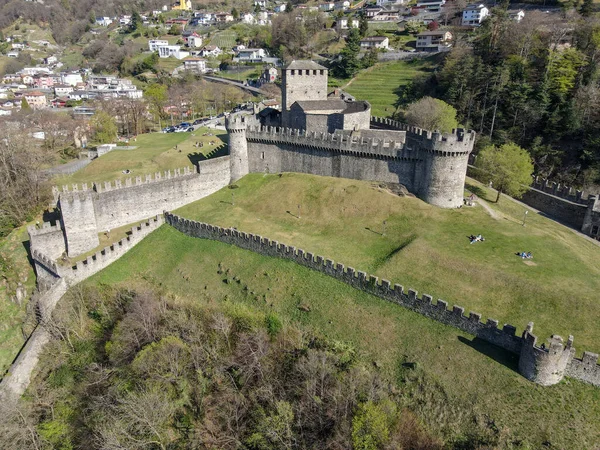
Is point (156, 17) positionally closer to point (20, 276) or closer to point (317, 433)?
point (20, 276)

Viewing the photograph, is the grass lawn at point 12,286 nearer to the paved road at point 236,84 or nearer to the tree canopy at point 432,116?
the tree canopy at point 432,116

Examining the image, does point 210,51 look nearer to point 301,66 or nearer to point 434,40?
point 434,40

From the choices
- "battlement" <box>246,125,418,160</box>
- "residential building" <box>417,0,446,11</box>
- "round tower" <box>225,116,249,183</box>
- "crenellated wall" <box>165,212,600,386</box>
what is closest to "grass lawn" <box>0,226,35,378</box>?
"crenellated wall" <box>165,212,600,386</box>

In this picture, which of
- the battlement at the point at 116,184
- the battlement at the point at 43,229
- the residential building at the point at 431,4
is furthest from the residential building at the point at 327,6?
the battlement at the point at 43,229

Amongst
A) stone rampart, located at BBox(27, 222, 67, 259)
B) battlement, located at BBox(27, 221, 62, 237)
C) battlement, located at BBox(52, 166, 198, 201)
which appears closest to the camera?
battlement, located at BBox(27, 221, 62, 237)

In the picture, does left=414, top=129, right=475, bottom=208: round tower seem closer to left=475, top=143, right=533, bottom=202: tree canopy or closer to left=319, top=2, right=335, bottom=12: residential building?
left=475, top=143, right=533, bottom=202: tree canopy

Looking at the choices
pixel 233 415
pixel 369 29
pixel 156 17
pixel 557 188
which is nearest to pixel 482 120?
pixel 557 188

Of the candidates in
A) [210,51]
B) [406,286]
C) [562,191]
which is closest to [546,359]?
[406,286]
